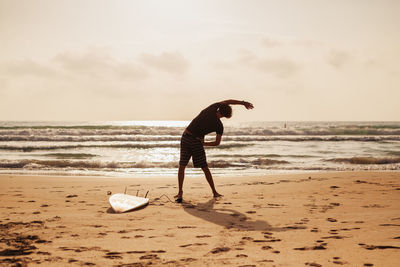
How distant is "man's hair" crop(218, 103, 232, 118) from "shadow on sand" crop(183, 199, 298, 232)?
150 centimetres

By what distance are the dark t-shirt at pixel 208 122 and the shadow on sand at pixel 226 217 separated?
1.23 m

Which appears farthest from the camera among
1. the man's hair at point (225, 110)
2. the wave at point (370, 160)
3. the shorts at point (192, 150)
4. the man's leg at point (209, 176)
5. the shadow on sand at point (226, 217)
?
the wave at point (370, 160)

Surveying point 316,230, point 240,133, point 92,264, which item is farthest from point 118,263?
point 240,133

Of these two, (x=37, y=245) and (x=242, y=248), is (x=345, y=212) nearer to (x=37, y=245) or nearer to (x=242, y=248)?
(x=242, y=248)

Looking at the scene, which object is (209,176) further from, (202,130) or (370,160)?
(370,160)

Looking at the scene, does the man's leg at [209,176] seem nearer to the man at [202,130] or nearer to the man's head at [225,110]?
the man at [202,130]

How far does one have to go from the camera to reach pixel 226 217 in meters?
4.89

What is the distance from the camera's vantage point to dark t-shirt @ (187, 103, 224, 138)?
5945mm

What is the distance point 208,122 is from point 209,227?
2.12 metres

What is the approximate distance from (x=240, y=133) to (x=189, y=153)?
93.7 ft

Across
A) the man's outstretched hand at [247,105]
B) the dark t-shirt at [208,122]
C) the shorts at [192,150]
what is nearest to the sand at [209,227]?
the shorts at [192,150]

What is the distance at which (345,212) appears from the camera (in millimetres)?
5082

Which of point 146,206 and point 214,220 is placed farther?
point 146,206

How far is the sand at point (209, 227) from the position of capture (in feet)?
10.5
